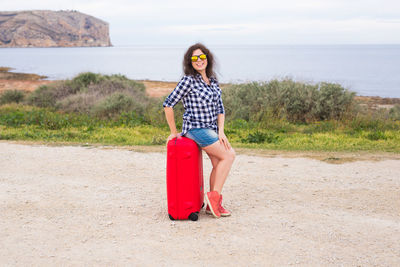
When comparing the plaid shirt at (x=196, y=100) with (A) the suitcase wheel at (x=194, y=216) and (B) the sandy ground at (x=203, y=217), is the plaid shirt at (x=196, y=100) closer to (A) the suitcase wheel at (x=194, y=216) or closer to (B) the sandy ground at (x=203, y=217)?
(A) the suitcase wheel at (x=194, y=216)

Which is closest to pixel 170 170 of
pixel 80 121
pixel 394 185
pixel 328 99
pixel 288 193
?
pixel 288 193

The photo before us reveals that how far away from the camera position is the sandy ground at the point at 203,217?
411 cm

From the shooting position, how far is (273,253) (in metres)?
4.14

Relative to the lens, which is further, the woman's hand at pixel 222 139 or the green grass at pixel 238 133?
the green grass at pixel 238 133

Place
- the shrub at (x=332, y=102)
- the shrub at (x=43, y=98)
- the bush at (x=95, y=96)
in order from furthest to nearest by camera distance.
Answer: the shrub at (x=43, y=98) → the bush at (x=95, y=96) → the shrub at (x=332, y=102)

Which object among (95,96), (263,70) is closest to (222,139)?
(95,96)

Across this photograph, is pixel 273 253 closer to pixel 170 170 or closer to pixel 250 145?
pixel 170 170

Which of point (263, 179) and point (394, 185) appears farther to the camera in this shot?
point (263, 179)

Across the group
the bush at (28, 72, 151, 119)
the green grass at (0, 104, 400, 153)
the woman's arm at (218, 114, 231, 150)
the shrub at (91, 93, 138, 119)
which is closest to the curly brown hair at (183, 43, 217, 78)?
the woman's arm at (218, 114, 231, 150)

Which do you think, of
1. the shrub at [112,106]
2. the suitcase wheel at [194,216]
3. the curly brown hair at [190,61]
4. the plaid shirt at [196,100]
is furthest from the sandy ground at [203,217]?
the shrub at [112,106]

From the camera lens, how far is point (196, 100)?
4898 mm

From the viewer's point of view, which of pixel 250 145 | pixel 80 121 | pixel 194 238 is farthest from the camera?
pixel 80 121

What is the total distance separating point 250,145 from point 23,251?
637 centimetres

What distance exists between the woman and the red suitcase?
4.8 inches
